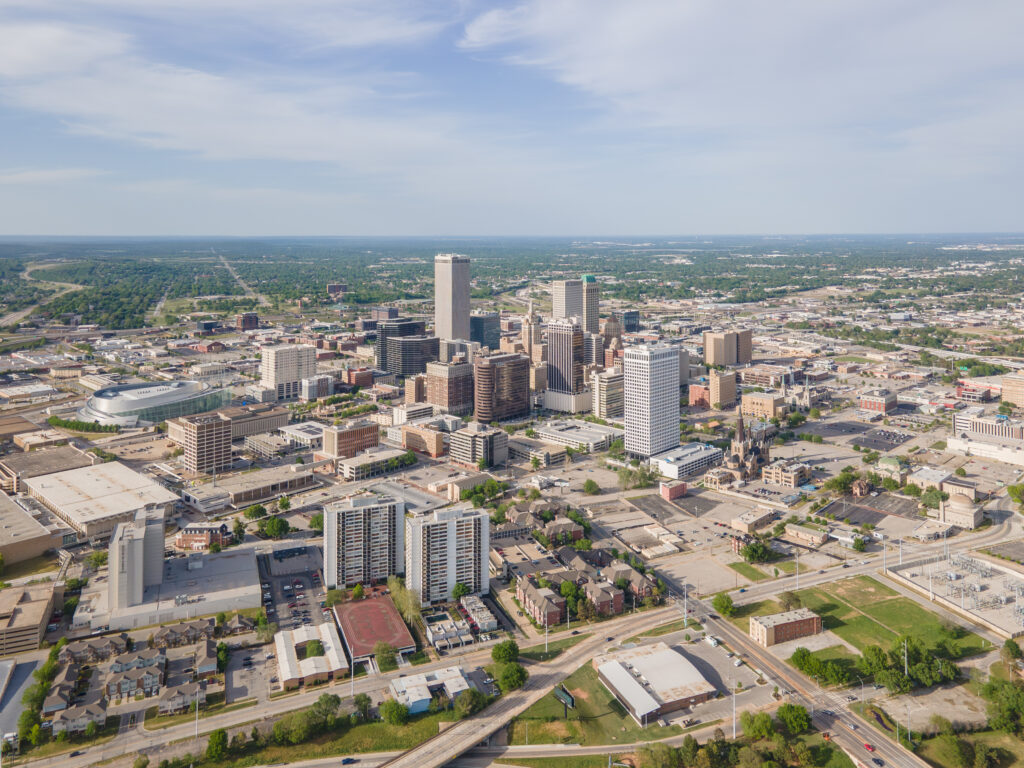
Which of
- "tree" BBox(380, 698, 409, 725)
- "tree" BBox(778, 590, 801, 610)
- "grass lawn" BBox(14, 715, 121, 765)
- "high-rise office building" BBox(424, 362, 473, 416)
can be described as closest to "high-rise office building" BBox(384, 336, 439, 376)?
"high-rise office building" BBox(424, 362, 473, 416)

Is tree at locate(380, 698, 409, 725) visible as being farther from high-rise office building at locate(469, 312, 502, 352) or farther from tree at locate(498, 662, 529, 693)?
high-rise office building at locate(469, 312, 502, 352)

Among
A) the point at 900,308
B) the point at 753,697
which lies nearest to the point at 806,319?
the point at 900,308

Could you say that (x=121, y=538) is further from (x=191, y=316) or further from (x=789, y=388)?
(x=191, y=316)

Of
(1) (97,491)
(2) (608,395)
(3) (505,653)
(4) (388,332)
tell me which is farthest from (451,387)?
(3) (505,653)

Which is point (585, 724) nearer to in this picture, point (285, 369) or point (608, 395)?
point (608, 395)

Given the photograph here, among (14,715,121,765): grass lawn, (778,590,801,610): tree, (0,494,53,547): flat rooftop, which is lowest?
(14,715,121,765): grass lawn
